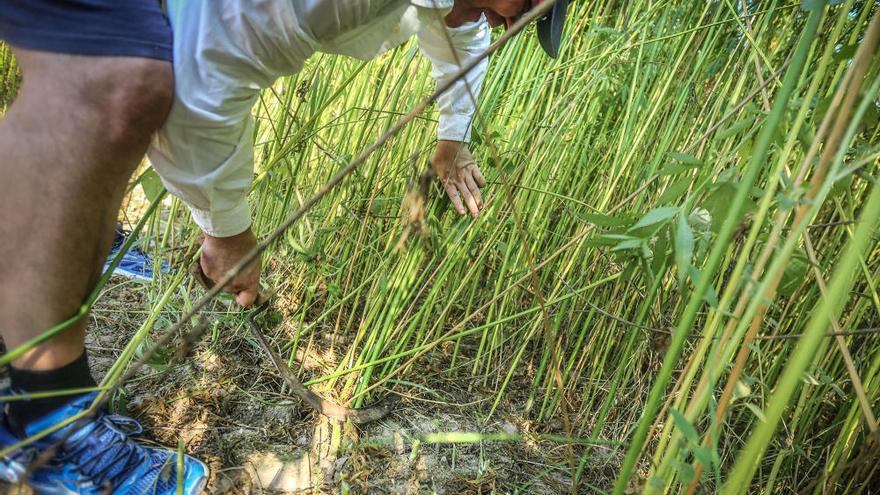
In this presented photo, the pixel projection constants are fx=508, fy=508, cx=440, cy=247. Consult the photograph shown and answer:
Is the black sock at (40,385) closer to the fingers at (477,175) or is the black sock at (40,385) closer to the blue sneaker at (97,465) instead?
the blue sneaker at (97,465)

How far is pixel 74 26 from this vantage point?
0.60 m

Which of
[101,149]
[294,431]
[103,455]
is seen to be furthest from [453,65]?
[103,455]

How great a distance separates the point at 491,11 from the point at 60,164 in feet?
2.53

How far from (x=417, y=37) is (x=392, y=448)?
0.81 metres

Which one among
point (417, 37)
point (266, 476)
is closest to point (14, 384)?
point (266, 476)

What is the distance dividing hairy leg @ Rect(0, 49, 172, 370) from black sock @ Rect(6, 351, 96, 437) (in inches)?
0.8

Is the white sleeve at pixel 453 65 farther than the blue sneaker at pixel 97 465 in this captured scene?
Yes

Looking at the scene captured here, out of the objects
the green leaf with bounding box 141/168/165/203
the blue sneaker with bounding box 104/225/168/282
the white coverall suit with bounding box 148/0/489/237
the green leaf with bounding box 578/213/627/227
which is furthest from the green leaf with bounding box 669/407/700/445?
the blue sneaker with bounding box 104/225/168/282

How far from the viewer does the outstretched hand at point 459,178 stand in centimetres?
103

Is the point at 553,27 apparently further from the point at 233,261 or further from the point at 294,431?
the point at 294,431

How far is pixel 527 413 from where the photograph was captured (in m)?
1.17

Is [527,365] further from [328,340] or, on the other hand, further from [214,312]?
[214,312]

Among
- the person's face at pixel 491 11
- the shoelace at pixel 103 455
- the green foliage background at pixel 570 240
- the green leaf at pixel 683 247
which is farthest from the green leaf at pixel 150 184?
the green leaf at pixel 683 247

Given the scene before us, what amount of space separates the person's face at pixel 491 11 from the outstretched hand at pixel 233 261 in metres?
0.58
